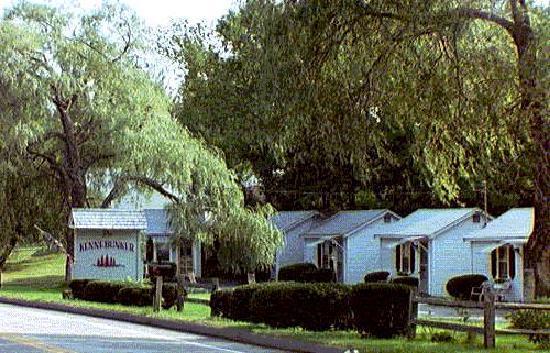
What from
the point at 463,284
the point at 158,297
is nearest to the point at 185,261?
the point at 463,284

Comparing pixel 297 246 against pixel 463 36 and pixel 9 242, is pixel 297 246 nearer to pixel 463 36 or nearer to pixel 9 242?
pixel 9 242

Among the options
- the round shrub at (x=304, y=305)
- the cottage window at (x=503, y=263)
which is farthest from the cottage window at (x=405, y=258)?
the round shrub at (x=304, y=305)

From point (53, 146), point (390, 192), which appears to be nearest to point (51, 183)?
point (53, 146)

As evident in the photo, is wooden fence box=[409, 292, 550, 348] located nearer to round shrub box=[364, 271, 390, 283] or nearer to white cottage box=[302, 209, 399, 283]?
round shrub box=[364, 271, 390, 283]

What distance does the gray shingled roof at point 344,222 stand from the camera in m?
57.3

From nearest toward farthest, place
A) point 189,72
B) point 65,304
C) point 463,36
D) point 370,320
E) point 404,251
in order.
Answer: point 463,36
point 370,320
point 65,304
point 404,251
point 189,72

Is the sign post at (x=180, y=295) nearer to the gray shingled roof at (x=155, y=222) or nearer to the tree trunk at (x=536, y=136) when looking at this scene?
the tree trunk at (x=536, y=136)

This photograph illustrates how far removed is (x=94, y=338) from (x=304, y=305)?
4.56 meters

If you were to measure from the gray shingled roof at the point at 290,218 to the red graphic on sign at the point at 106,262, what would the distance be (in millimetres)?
20611

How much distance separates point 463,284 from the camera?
46.6 metres

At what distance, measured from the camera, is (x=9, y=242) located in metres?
49.2

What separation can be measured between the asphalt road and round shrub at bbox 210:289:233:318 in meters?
1.87

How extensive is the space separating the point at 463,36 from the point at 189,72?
58.5 meters

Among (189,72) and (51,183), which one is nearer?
(51,183)
